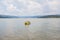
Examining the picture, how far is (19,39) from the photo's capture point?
47.9 inches

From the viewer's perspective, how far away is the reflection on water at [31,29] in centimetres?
117

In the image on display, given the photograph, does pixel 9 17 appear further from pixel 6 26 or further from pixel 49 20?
pixel 49 20

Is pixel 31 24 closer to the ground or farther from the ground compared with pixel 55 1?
closer to the ground

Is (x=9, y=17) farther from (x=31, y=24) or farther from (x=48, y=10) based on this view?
(x=48, y=10)

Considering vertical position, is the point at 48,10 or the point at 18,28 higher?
the point at 48,10

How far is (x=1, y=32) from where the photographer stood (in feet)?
4.08

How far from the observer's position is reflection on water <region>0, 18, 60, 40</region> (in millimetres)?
1169

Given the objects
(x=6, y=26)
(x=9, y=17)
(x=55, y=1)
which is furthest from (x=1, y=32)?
(x=55, y=1)

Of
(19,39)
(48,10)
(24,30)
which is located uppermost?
(48,10)

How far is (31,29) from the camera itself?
1203 millimetres

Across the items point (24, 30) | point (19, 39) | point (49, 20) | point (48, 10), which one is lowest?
point (19, 39)

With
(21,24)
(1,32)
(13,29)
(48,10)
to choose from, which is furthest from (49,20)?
(1,32)

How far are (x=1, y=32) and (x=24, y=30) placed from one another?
28 cm

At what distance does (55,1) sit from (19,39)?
59 cm
